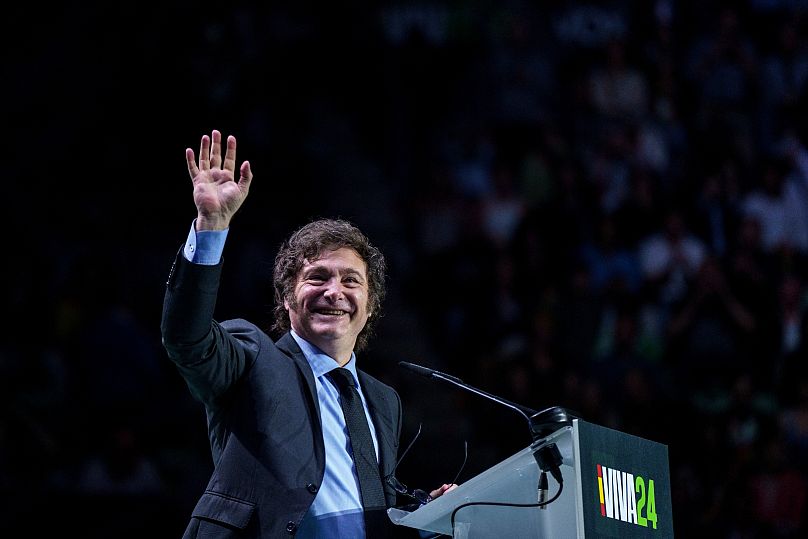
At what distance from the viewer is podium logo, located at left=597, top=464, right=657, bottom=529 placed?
2.09 metres

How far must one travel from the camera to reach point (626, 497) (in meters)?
2.15

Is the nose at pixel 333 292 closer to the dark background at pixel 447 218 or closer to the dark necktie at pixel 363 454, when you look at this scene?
the dark necktie at pixel 363 454

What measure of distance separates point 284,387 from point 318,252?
376 millimetres

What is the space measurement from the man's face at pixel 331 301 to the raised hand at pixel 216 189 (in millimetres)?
380

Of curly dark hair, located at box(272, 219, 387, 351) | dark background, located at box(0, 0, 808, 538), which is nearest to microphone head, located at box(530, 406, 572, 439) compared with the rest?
curly dark hair, located at box(272, 219, 387, 351)

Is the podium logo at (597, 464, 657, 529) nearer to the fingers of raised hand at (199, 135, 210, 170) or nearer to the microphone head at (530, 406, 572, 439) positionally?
the microphone head at (530, 406, 572, 439)

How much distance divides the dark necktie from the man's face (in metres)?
0.08

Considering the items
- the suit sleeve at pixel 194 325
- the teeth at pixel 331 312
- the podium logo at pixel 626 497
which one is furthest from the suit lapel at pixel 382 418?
the podium logo at pixel 626 497

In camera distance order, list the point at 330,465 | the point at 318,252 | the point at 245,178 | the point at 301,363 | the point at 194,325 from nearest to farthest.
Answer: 1. the point at 194,325
2. the point at 245,178
3. the point at 330,465
4. the point at 301,363
5. the point at 318,252

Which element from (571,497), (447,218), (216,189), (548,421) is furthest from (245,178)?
(447,218)

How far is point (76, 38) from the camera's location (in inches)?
257

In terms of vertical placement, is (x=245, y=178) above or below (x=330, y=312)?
above

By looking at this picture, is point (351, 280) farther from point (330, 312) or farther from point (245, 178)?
point (245, 178)

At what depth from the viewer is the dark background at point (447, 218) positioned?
5402mm
